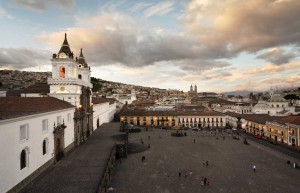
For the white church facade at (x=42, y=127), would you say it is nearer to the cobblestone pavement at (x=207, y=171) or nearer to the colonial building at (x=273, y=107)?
the cobblestone pavement at (x=207, y=171)

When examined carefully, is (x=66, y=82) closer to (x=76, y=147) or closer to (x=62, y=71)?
(x=62, y=71)

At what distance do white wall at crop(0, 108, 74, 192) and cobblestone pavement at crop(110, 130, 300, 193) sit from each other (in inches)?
331

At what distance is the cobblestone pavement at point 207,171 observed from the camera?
86.6 feet

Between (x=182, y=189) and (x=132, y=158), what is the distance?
1438 cm

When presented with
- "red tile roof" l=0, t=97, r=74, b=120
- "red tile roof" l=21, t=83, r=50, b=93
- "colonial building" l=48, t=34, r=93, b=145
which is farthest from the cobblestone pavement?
"red tile roof" l=21, t=83, r=50, b=93

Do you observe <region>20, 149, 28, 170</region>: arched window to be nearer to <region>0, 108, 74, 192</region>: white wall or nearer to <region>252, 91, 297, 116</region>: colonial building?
<region>0, 108, 74, 192</region>: white wall

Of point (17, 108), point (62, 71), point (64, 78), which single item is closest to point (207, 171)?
point (17, 108)

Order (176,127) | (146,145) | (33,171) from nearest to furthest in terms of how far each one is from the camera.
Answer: (33,171) → (146,145) → (176,127)

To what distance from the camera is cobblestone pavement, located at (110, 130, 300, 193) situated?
26391 millimetres

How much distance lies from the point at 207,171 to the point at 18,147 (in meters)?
23.5

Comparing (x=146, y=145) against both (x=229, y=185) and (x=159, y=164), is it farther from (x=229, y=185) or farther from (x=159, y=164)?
(x=229, y=185)

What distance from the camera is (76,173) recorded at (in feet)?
75.3

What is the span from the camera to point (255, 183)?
27906mm

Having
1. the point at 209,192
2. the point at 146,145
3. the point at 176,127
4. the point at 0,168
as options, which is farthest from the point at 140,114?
the point at 0,168
